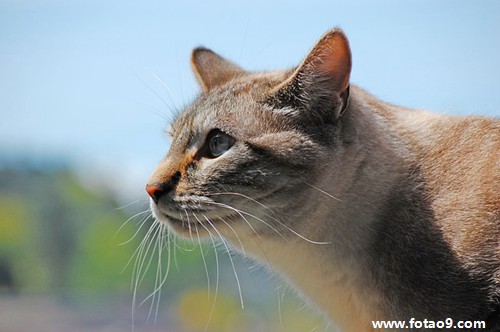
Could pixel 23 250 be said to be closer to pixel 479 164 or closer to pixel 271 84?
pixel 271 84

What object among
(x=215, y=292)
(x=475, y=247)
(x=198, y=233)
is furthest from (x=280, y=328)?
(x=475, y=247)

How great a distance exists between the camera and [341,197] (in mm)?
1262

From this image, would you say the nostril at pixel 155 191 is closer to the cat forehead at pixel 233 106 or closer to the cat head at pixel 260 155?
the cat head at pixel 260 155

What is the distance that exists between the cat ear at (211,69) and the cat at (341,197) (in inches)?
6.8

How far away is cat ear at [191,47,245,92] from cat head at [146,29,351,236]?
0.70ft

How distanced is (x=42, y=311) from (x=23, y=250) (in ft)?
0.68

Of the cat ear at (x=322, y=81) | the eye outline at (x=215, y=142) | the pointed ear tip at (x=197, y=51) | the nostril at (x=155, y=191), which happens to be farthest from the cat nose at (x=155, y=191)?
the pointed ear tip at (x=197, y=51)

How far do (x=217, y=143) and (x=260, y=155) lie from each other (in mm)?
107

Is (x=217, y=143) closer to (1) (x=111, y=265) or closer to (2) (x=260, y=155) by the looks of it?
(2) (x=260, y=155)

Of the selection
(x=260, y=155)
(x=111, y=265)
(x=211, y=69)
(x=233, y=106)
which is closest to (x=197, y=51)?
(x=211, y=69)

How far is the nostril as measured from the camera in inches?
48.6

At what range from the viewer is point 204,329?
146cm

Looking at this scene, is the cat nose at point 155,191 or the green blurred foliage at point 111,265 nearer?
the cat nose at point 155,191

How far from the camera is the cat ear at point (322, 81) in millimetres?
1160
